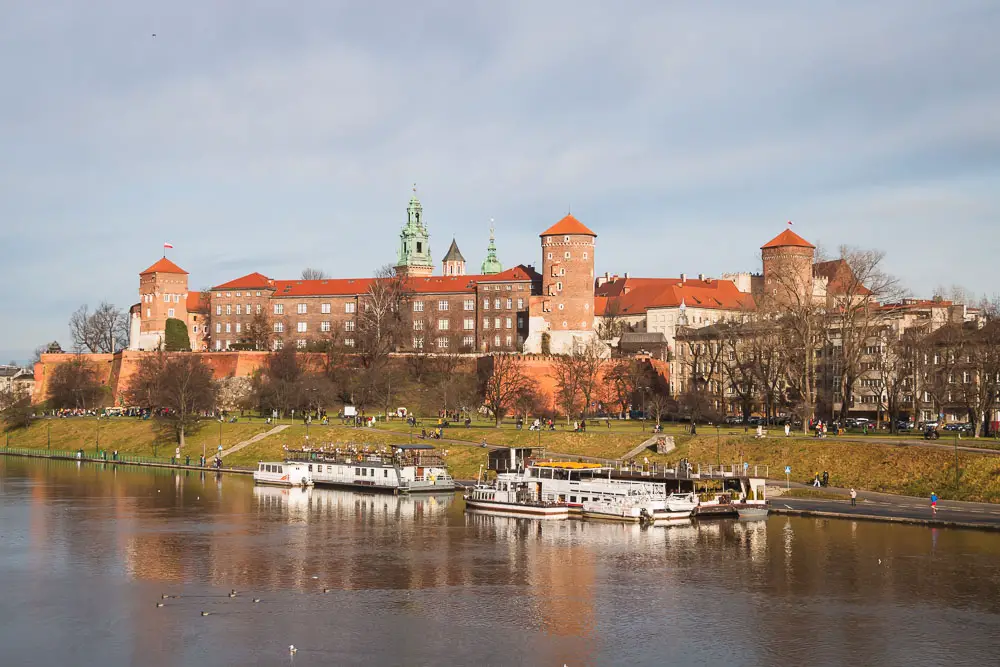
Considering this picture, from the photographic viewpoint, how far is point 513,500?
5888 centimetres

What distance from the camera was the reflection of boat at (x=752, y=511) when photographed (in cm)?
5588

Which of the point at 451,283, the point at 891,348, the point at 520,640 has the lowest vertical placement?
the point at 520,640

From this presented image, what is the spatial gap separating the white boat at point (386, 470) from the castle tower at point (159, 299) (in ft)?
217

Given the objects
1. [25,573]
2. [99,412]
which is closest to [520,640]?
[25,573]

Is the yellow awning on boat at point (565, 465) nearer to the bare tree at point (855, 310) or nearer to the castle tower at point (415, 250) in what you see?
the bare tree at point (855, 310)

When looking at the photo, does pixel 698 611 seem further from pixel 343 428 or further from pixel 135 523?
pixel 343 428

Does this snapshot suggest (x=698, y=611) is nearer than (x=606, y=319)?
Yes

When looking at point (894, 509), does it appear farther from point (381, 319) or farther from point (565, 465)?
point (381, 319)

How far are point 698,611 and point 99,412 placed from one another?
89.4 metres

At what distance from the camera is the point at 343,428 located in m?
86.9

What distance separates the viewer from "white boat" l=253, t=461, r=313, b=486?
238 feet

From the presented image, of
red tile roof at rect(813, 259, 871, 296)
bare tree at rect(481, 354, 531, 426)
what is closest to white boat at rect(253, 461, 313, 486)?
bare tree at rect(481, 354, 531, 426)

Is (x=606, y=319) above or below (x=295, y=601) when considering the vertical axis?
above

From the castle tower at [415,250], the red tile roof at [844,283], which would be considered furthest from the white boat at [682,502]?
the castle tower at [415,250]
